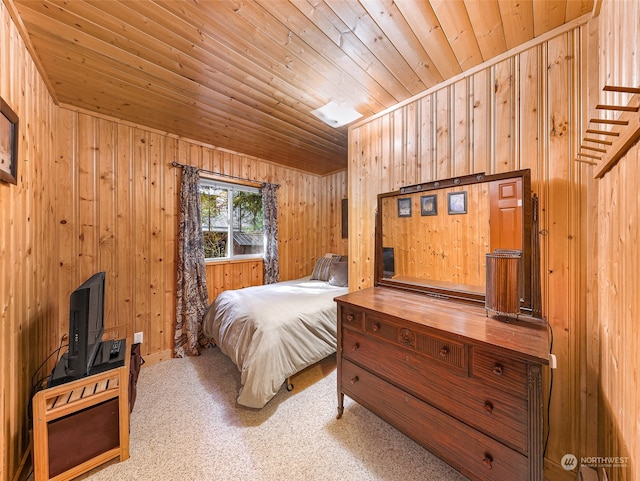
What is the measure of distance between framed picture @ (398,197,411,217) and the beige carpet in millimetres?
1572

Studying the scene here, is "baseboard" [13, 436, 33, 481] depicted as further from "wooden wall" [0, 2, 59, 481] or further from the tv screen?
the tv screen

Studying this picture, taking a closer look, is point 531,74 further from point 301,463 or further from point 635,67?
point 301,463

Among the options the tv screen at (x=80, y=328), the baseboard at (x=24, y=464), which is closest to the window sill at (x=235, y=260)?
the tv screen at (x=80, y=328)

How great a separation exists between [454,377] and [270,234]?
288 centimetres

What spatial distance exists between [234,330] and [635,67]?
265 centimetres

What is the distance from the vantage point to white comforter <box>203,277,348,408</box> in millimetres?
1828

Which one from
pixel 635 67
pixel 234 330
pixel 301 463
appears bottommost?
pixel 301 463

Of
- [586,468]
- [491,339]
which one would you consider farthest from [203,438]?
[586,468]

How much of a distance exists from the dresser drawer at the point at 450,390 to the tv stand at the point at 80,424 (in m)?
1.52

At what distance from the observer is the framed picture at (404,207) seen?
6.24 feet

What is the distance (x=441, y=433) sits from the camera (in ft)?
4.08

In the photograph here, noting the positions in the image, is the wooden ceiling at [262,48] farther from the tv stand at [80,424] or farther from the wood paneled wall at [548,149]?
the tv stand at [80,424]

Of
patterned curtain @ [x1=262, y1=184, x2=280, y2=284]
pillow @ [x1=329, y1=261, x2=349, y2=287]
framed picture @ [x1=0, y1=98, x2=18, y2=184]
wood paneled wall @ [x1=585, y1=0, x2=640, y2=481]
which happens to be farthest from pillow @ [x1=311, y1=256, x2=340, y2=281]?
framed picture @ [x1=0, y1=98, x2=18, y2=184]

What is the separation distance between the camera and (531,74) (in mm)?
1389
